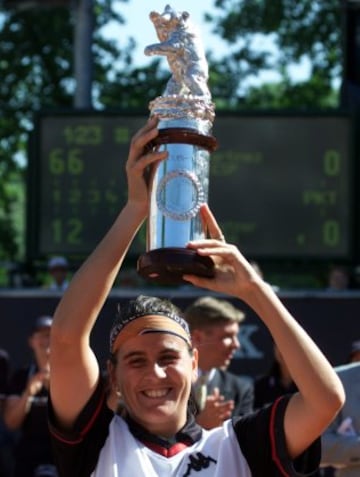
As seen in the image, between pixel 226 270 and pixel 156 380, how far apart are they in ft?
→ 1.23

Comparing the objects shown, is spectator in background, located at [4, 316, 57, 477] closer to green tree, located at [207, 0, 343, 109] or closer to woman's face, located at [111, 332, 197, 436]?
woman's face, located at [111, 332, 197, 436]

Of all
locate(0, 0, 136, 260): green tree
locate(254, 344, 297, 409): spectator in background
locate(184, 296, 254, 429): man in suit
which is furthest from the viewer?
locate(0, 0, 136, 260): green tree

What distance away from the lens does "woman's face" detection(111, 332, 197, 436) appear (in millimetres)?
3648

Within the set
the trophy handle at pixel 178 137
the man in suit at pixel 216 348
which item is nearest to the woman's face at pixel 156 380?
the trophy handle at pixel 178 137

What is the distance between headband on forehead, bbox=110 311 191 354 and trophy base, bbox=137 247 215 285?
0.13 metres

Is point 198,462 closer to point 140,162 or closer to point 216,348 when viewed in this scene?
point 140,162

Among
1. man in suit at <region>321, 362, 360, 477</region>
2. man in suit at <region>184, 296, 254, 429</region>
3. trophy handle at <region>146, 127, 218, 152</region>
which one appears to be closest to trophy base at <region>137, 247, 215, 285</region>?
trophy handle at <region>146, 127, 218, 152</region>

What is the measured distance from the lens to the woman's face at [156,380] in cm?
365

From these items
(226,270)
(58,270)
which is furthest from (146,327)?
(58,270)

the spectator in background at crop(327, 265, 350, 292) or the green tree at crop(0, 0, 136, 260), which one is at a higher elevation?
the green tree at crop(0, 0, 136, 260)

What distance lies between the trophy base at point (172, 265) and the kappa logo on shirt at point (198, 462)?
20.0 inches

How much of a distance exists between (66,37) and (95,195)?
31.0 ft

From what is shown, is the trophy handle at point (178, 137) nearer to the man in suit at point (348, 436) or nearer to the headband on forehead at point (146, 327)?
the headband on forehead at point (146, 327)

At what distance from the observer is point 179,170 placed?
3.96m
